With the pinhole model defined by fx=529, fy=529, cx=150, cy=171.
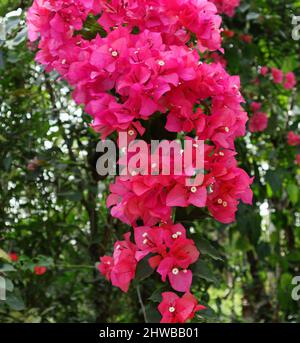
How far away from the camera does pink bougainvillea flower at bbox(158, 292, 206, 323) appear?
0.76m

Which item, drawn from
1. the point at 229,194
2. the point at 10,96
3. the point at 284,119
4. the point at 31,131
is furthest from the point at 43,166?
the point at 284,119

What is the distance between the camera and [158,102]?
0.82m

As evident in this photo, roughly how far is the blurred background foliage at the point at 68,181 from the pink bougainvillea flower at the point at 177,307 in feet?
1.61

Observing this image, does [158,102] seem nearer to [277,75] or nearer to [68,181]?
[68,181]

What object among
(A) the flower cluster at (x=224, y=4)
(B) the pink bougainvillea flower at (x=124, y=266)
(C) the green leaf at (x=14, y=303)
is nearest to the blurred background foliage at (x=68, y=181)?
(C) the green leaf at (x=14, y=303)

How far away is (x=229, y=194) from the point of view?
0.80 meters

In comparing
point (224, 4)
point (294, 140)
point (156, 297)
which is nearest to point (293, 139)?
point (294, 140)

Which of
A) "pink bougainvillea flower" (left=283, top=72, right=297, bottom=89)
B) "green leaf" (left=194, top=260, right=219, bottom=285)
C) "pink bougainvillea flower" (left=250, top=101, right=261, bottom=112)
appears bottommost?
"green leaf" (left=194, top=260, right=219, bottom=285)

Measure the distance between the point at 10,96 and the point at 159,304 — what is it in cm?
104

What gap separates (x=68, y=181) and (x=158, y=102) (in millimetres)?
964

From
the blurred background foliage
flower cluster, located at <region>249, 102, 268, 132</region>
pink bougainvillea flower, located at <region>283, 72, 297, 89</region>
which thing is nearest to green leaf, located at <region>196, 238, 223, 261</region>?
the blurred background foliage

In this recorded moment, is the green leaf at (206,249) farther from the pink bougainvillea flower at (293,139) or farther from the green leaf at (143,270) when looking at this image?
the pink bougainvillea flower at (293,139)

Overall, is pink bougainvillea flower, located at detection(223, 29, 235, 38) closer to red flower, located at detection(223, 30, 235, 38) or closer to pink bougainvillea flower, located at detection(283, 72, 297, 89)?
red flower, located at detection(223, 30, 235, 38)

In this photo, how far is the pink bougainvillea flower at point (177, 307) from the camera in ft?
2.51
